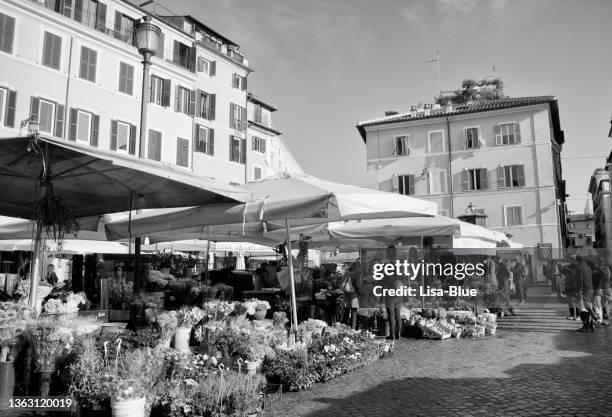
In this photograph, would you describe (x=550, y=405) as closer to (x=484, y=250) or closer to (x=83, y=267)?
(x=484, y=250)

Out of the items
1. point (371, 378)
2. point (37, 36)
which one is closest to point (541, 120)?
point (37, 36)

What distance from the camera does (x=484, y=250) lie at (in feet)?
45.4

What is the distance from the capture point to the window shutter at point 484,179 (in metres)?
37.3

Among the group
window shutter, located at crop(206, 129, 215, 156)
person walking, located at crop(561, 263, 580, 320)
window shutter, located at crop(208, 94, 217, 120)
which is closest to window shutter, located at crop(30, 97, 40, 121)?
window shutter, located at crop(206, 129, 215, 156)

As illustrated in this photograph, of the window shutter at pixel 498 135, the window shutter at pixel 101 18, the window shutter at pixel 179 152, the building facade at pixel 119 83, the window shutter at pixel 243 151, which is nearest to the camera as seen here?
the building facade at pixel 119 83

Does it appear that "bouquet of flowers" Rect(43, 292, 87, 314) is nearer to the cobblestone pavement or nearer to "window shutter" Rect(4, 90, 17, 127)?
the cobblestone pavement

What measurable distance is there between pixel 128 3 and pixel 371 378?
87.4ft

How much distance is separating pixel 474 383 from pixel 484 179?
33257mm

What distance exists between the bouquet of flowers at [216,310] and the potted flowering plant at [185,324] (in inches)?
4.9

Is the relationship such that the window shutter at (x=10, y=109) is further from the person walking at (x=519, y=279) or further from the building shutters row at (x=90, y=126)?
the person walking at (x=519, y=279)

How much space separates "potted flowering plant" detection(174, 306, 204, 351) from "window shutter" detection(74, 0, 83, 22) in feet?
78.0

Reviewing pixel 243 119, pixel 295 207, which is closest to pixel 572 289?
pixel 295 207

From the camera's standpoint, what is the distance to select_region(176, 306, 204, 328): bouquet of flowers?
19.7ft

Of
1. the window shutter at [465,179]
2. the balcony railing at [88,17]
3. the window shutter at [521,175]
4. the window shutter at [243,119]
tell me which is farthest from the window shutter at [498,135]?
the balcony railing at [88,17]
